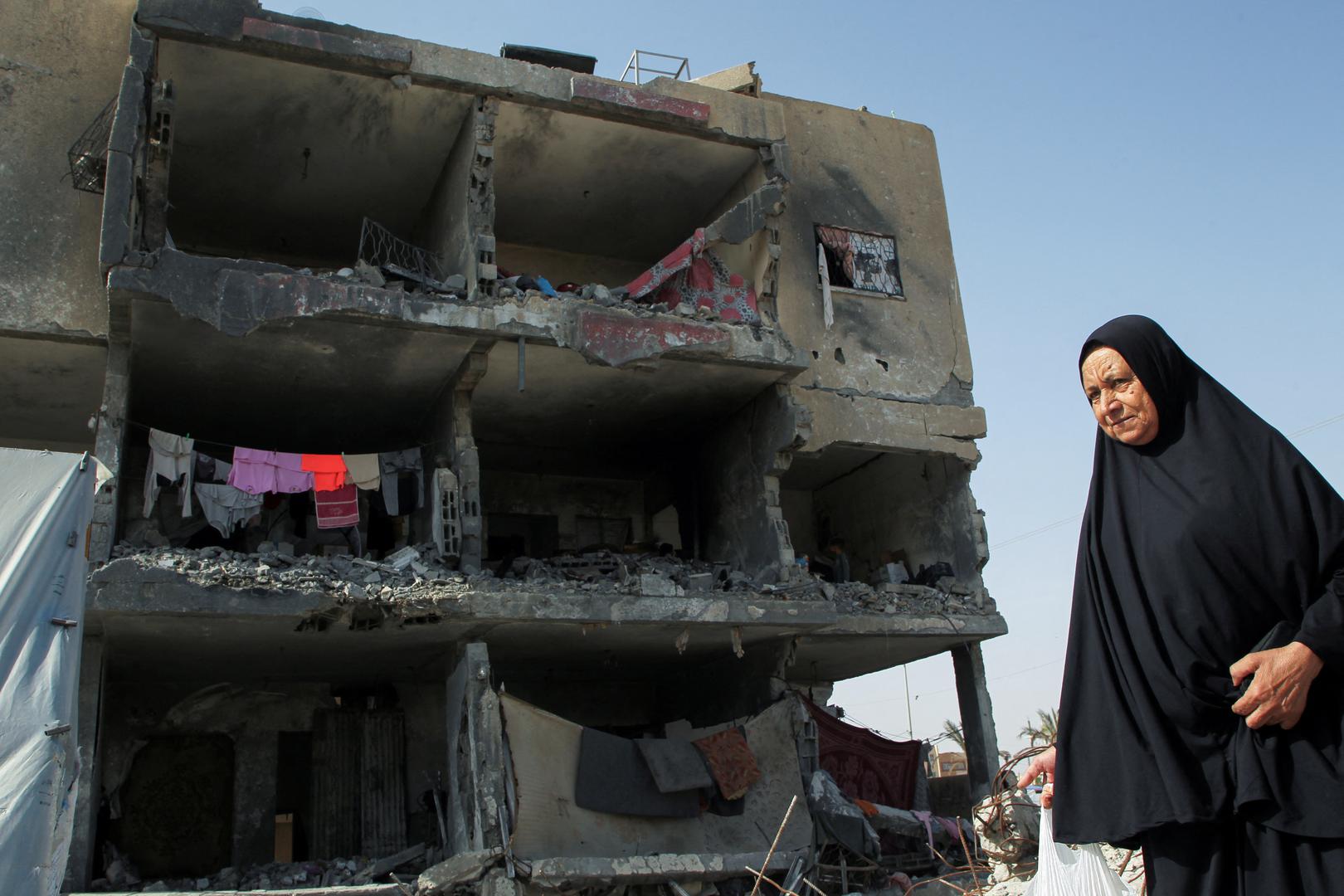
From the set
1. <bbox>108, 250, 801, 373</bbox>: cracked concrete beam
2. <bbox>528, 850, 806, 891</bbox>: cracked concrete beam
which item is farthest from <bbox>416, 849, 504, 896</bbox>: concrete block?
<bbox>108, 250, 801, 373</bbox>: cracked concrete beam

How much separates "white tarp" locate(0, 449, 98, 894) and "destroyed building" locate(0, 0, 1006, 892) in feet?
12.1

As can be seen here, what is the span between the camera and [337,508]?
526 inches

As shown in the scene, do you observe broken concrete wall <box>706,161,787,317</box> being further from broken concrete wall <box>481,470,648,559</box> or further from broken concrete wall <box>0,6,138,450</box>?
broken concrete wall <box>0,6,138,450</box>

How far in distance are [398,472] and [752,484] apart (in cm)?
441

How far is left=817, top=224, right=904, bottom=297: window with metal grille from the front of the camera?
54.9 feet

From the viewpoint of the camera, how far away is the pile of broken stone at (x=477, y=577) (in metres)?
11.4

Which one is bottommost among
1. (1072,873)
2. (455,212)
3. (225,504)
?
(1072,873)

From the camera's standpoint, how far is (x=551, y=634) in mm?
13445

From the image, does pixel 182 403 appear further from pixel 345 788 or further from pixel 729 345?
pixel 729 345

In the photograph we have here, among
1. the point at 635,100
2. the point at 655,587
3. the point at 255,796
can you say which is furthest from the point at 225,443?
the point at 635,100

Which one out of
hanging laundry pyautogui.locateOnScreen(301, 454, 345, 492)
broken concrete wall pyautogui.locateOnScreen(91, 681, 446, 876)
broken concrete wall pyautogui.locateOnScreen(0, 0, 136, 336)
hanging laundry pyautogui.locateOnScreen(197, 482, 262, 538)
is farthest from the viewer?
broken concrete wall pyautogui.locateOnScreen(91, 681, 446, 876)

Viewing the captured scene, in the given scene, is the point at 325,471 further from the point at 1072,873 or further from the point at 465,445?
the point at 1072,873

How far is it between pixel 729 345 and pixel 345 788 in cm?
760

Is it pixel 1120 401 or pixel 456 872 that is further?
pixel 456 872
